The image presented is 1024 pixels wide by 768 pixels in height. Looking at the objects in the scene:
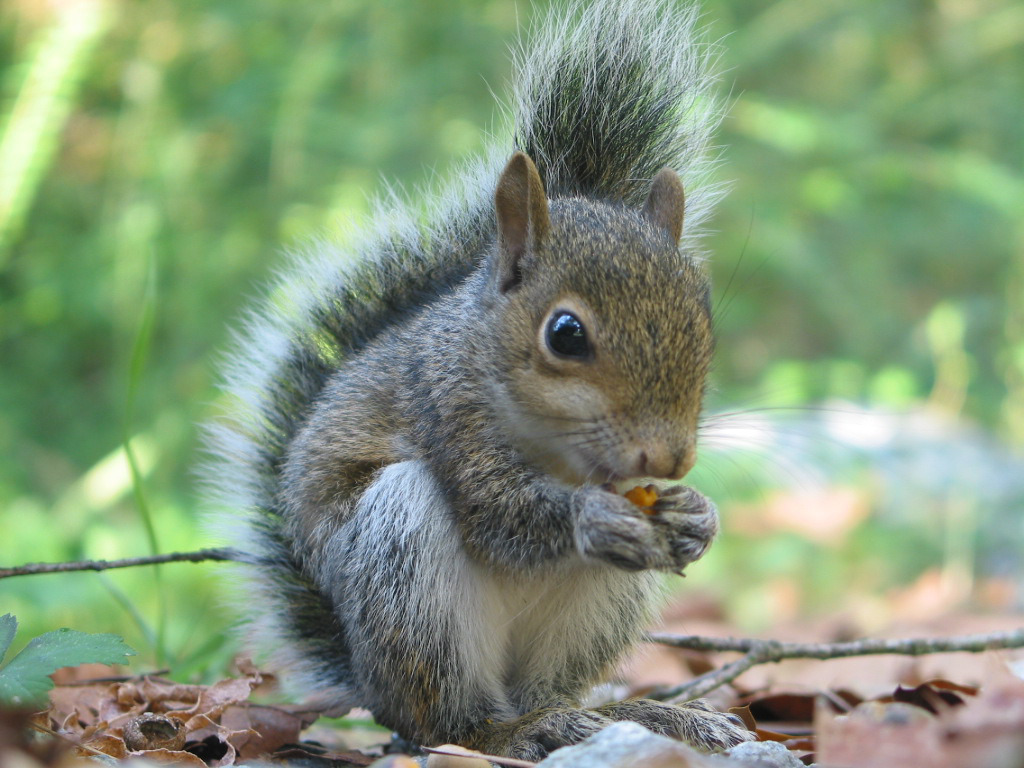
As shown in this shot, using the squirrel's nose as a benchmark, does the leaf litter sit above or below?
below

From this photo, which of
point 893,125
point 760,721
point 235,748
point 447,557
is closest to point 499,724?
point 447,557

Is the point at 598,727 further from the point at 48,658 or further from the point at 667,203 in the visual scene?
the point at 667,203

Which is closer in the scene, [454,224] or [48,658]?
[48,658]

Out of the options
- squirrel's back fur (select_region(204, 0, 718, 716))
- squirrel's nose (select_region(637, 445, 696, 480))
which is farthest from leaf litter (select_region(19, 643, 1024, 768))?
squirrel's nose (select_region(637, 445, 696, 480))

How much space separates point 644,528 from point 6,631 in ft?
3.21

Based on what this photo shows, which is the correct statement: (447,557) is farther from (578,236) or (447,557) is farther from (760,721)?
(760,721)

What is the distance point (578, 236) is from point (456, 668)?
83cm

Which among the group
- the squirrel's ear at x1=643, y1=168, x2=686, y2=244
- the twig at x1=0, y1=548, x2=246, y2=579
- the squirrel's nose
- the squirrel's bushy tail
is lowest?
the twig at x1=0, y1=548, x2=246, y2=579

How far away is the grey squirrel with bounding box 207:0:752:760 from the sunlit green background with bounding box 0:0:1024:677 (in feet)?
5.22

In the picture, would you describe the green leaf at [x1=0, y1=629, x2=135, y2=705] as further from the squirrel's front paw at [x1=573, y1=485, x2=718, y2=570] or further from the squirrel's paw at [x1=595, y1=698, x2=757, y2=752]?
the squirrel's paw at [x1=595, y1=698, x2=757, y2=752]

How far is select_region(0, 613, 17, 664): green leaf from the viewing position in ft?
4.66

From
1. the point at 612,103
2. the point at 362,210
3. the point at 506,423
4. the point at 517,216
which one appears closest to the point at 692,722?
the point at 506,423

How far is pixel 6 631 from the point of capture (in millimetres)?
1446

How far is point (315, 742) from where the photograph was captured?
1.99 m
